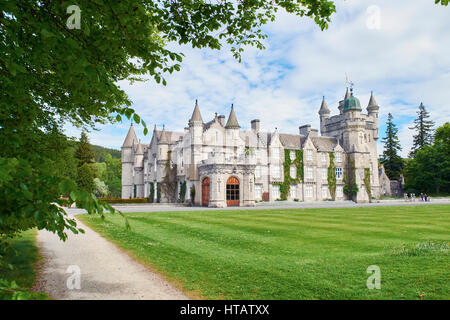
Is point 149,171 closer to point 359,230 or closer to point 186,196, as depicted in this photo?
point 186,196

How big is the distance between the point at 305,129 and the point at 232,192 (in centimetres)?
2217

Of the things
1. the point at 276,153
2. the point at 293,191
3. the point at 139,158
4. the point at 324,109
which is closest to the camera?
the point at 276,153

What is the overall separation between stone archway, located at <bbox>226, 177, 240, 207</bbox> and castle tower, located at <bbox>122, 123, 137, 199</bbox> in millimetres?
24915

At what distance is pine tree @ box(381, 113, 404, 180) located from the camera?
3108 inches

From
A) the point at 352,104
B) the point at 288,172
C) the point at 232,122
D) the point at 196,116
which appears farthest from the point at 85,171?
the point at 352,104

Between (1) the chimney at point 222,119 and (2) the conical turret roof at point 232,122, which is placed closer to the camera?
(2) the conical turret roof at point 232,122

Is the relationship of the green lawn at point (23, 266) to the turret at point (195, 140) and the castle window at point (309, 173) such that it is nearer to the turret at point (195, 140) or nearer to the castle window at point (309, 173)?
the turret at point (195, 140)

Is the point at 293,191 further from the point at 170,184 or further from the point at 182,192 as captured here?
the point at 170,184

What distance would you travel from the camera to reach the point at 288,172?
4966 centimetres

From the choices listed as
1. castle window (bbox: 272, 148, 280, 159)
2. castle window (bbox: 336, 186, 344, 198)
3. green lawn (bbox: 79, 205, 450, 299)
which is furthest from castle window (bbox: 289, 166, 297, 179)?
green lawn (bbox: 79, 205, 450, 299)

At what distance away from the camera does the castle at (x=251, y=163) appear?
39750 mm

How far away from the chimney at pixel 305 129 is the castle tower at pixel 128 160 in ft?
94.1

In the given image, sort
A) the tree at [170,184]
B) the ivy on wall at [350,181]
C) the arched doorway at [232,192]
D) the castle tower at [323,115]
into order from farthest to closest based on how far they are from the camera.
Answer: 1. the castle tower at [323,115]
2. the ivy on wall at [350,181]
3. the tree at [170,184]
4. the arched doorway at [232,192]

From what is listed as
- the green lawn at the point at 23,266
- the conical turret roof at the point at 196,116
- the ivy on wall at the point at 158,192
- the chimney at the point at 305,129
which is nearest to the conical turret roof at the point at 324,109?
the chimney at the point at 305,129
